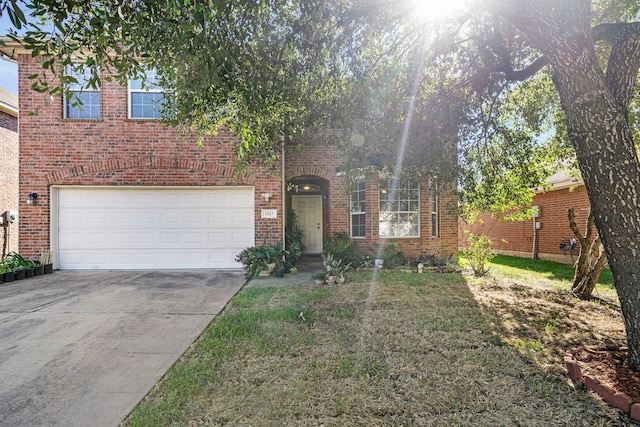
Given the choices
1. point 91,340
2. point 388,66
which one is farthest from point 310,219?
point 91,340

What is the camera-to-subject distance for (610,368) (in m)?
2.81

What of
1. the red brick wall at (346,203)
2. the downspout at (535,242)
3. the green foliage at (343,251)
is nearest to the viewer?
the green foliage at (343,251)

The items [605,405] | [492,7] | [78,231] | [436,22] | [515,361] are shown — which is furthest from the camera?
[78,231]

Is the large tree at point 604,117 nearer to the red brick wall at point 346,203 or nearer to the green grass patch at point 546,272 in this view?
the green grass patch at point 546,272

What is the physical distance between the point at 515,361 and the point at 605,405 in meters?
0.83

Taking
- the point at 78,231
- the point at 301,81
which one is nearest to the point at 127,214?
the point at 78,231

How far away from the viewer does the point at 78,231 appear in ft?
27.2

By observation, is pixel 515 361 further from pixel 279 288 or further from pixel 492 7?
pixel 279 288

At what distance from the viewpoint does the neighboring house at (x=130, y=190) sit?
8.09 meters

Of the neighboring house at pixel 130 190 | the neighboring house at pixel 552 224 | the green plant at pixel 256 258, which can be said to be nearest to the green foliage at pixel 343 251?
the neighboring house at pixel 130 190

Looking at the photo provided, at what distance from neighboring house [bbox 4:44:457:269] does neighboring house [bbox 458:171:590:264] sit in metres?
5.56

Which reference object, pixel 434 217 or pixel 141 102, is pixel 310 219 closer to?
pixel 434 217

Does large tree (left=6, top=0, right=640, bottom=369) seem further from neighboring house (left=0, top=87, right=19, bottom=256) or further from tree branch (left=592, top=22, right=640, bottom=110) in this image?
neighboring house (left=0, top=87, right=19, bottom=256)

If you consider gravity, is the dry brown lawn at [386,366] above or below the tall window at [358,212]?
below
